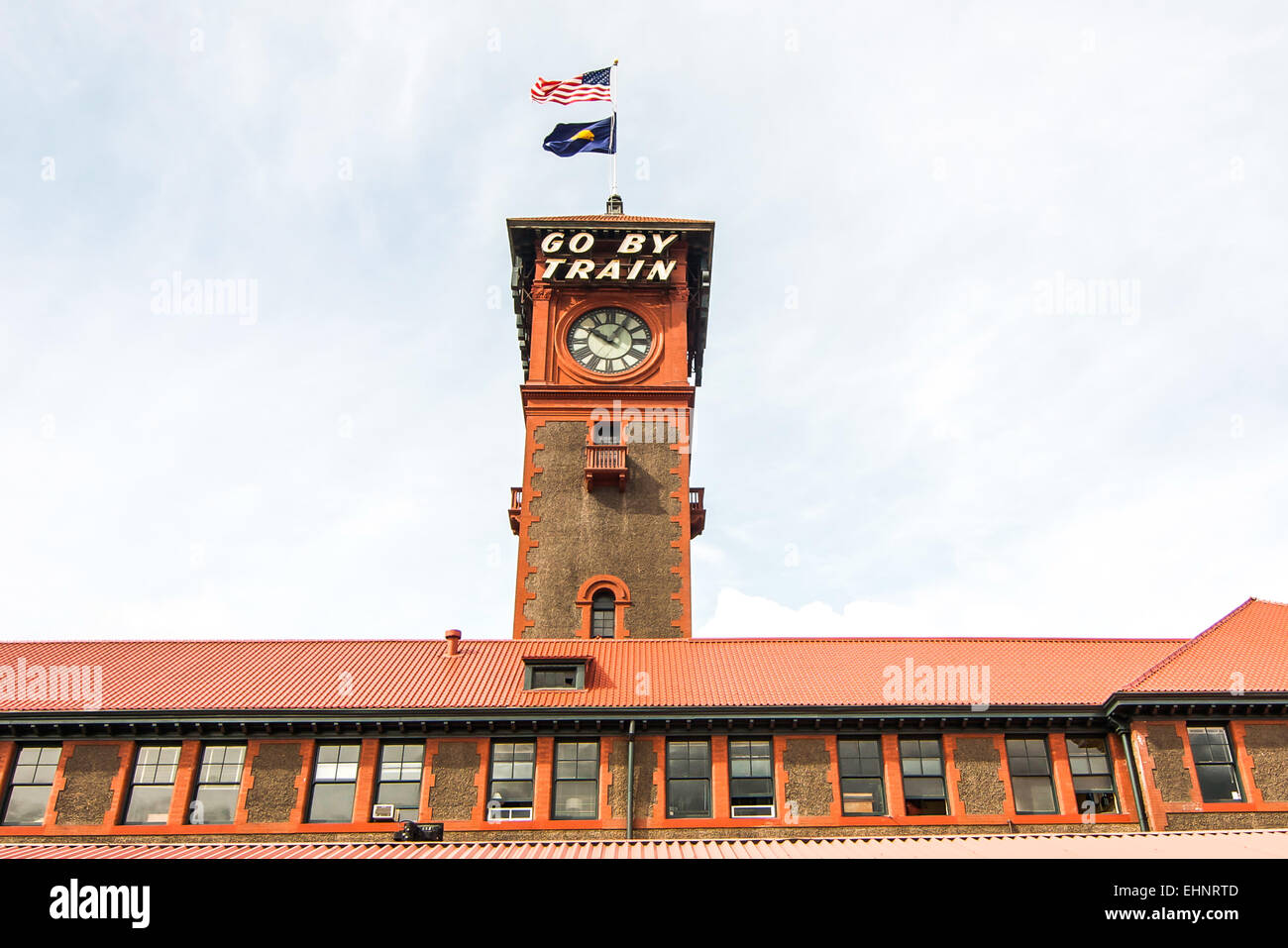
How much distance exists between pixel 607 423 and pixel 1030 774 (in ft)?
64.3

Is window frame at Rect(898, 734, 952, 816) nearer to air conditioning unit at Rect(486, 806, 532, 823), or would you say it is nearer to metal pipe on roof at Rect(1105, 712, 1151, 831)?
metal pipe on roof at Rect(1105, 712, 1151, 831)

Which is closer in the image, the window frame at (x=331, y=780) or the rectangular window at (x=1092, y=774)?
the window frame at (x=331, y=780)

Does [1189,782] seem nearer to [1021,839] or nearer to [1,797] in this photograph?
[1021,839]

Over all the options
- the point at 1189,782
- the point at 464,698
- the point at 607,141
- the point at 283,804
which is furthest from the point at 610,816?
the point at 607,141

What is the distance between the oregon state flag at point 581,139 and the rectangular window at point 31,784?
28.8 m

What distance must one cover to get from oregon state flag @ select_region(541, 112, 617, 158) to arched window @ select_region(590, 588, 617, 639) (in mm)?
19071

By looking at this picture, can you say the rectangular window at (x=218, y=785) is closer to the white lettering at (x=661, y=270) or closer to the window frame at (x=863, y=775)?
the window frame at (x=863, y=775)

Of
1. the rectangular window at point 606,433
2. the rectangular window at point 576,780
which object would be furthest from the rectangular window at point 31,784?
the rectangular window at point 606,433

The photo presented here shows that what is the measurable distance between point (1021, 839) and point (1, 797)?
23.7 metres

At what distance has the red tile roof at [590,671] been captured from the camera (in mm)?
25922

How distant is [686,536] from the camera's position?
119 ft

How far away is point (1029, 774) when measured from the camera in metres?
25.4

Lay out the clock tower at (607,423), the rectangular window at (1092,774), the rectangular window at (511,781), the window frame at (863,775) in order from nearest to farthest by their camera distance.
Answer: the rectangular window at (511,781) → the window frame at (863,775) → the rectangular window at (1092,774) → the clock tower at (607,423)

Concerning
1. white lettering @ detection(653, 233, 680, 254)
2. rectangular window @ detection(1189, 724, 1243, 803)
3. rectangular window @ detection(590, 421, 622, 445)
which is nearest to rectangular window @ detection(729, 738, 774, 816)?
rectangular window @ detection(1189, 724, 1243, 803)
